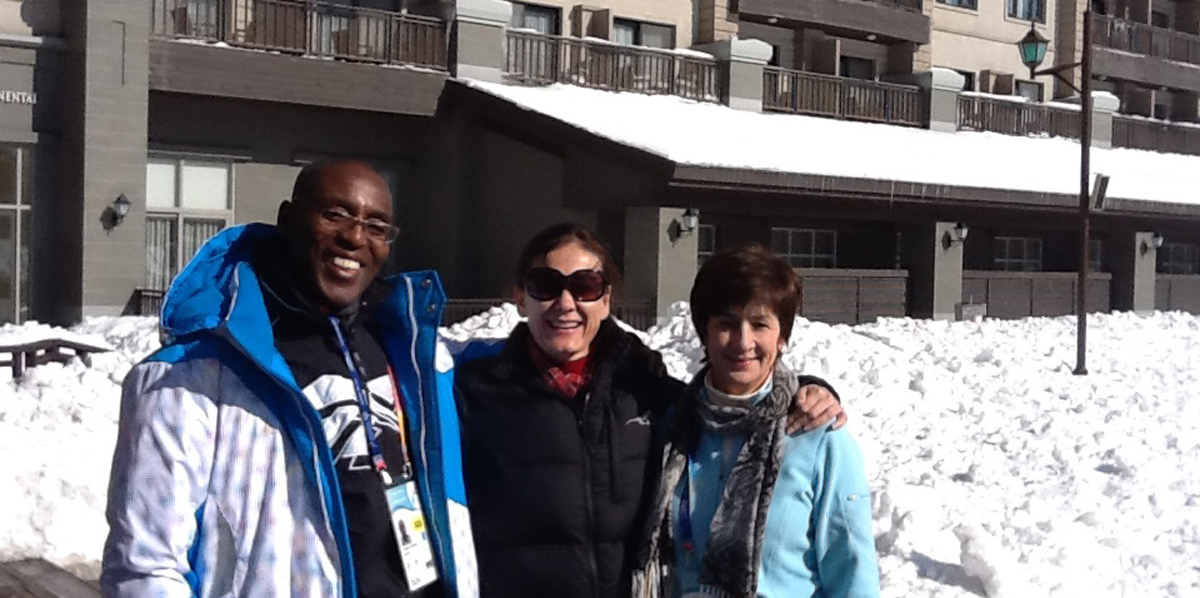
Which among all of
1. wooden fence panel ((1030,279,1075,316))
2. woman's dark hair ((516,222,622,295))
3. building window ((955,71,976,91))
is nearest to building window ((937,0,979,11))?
building window ((955,71,976,91))

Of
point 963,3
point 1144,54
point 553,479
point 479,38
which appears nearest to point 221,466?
point 553,479

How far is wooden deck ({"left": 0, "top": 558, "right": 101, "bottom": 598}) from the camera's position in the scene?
19.8 feet

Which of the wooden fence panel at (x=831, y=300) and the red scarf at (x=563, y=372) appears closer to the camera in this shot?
the red scarf at (x=563, y=372)

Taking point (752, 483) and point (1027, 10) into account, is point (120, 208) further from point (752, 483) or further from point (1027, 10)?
point (1027, 10)

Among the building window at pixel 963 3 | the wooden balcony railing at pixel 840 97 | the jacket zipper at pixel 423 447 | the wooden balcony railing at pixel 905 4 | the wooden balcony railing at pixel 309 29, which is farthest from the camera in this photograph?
the building window at pixel 963 3

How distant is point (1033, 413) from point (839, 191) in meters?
6.99

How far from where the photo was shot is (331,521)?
8.75 feet

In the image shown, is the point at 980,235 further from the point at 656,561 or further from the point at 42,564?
the point at 656,561

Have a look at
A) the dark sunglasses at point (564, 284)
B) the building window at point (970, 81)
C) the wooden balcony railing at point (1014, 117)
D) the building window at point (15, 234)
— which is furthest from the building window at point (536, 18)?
the dark sunglasses at point (564, 284)

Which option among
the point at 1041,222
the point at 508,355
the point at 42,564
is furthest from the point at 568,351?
the point at 1041,222

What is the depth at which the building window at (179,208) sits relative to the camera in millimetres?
18469

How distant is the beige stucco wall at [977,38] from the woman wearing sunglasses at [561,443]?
26.9m

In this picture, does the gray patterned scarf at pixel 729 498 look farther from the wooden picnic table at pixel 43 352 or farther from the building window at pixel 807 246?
the building window at pixel 807 246

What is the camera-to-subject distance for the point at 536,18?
22375 millimetres
